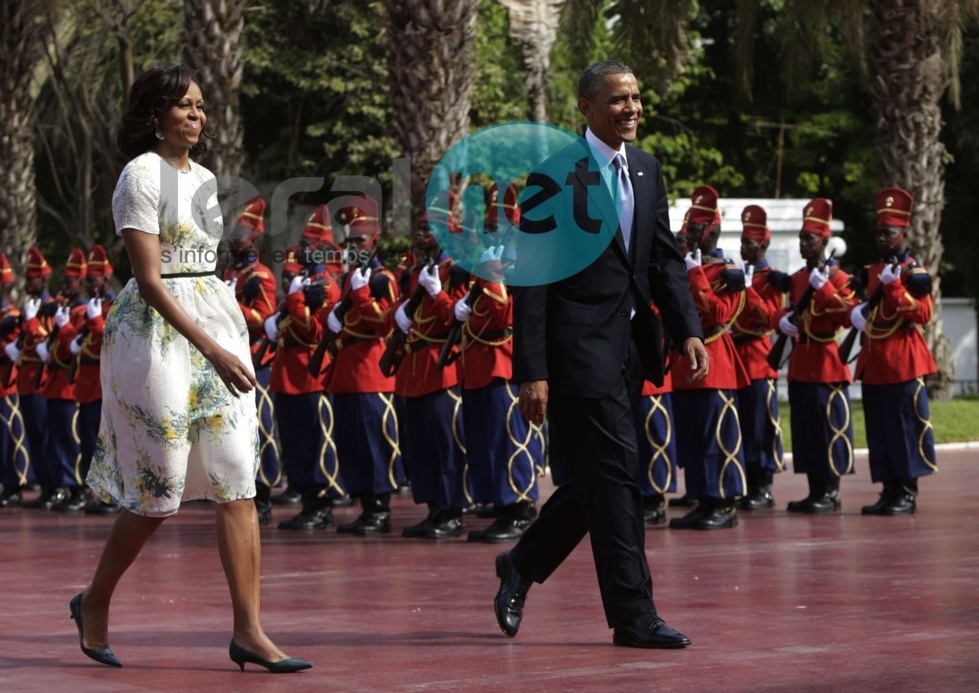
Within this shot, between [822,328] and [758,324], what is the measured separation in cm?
43

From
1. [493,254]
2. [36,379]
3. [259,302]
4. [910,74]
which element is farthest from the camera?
[910,74]

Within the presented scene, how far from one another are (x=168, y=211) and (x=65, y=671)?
1556 mm

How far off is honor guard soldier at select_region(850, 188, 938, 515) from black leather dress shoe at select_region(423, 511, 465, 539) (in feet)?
8.62

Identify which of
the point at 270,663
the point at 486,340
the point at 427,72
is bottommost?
the point at 270,663

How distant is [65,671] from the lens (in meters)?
5.97

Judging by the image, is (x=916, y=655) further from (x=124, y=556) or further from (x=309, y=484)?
(x=309, y=484)

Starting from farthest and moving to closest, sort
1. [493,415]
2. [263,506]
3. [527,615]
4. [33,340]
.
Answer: [33,340] → [263,506] → [493,415] → [527,615]

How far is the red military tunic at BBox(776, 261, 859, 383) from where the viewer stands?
1131 centimetres

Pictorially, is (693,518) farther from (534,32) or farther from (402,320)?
(534,32)

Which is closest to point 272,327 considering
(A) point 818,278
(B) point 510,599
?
(A) point 818,278

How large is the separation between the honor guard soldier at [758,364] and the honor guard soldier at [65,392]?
5225 mm

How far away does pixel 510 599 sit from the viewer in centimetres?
648

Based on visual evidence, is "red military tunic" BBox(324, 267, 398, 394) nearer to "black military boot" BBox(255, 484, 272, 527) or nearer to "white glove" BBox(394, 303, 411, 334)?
"white glove" BBox(394, 303, 411, 334)

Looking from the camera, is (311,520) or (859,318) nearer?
(859,318)
